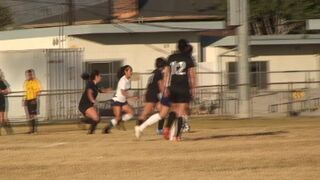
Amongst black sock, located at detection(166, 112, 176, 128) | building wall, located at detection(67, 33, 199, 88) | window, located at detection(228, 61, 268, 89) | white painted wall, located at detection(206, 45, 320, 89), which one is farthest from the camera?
white painted wall, located at detection(206, 45, 320, 89)

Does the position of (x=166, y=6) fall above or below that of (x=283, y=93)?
above

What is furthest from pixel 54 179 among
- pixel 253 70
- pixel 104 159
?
pixel 253 70

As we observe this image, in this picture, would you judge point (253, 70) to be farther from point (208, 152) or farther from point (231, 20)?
point (208, 152)

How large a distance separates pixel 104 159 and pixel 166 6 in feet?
99.8

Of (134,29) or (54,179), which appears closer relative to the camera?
(54,179)

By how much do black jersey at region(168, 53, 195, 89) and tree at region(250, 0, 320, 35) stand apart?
29008 millimetres

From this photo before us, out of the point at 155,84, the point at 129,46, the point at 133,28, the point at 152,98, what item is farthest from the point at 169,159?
the point at 129,46

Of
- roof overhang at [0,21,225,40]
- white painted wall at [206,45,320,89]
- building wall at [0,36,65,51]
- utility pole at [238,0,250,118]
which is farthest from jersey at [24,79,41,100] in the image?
white painted wall at [206,45,320,89]

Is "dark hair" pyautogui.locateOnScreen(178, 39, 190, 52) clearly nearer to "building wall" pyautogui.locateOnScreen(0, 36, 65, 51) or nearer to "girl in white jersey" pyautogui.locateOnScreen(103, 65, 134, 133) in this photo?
"girl in white jersey" pyautogui.locateOnScreen(103, 65, 134, 133)

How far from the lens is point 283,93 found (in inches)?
1304

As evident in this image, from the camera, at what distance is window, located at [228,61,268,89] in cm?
3500

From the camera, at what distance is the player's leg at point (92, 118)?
61.1 feet

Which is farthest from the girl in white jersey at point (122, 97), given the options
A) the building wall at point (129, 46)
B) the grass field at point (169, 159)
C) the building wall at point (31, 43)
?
the building wall at point (31, 43)

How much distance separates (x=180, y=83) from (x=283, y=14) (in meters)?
30.1
